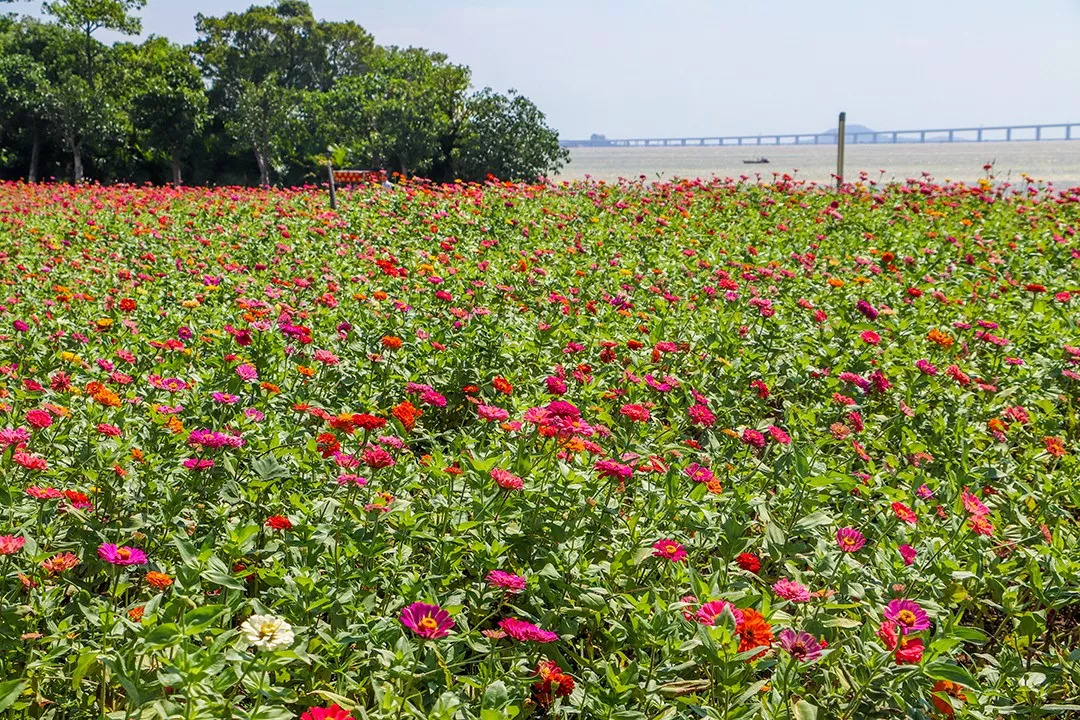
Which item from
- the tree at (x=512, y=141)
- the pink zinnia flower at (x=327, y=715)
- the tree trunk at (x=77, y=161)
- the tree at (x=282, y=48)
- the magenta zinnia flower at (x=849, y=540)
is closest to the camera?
the pink zinnia flower at (x=327, y=715)

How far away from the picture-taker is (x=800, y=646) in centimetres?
196

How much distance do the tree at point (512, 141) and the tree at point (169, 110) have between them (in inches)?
522

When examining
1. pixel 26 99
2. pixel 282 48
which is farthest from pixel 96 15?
pixel 282 48

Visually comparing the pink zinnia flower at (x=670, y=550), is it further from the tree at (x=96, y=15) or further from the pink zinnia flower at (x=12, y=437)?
the tree at (x=96, y=15)

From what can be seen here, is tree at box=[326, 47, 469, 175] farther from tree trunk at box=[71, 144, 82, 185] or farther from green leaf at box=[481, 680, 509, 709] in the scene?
green leaf at box=[481, 680, 509, 709]

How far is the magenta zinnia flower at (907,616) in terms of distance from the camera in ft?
6.40

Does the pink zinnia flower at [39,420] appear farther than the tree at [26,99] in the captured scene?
No

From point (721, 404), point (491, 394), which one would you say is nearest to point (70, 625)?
point (491, 394)

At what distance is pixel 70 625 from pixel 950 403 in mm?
3508

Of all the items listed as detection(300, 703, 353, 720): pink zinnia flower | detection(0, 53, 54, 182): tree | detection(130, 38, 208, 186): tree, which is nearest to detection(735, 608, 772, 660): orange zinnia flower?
detection(300, 703, 353, 720): pink zinnia flower

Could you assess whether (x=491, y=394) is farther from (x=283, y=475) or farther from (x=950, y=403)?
(x=950, y=403)

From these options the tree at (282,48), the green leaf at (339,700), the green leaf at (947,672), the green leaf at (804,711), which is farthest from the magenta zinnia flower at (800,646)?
the tree at (282,48)

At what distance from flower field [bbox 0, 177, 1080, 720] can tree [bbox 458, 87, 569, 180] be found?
2190 cm

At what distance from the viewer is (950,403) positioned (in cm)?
400
